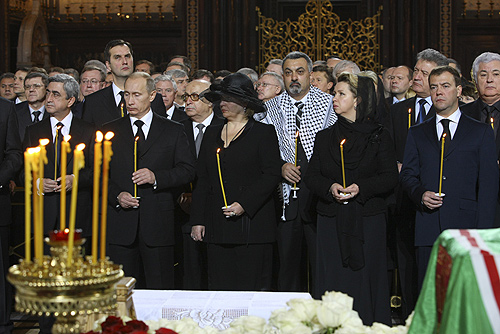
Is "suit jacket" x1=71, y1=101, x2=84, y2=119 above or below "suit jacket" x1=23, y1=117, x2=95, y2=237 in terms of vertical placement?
above

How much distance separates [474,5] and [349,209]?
38.4ft

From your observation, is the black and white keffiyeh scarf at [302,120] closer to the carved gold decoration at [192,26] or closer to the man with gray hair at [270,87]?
the man with gray hair at [270,87]

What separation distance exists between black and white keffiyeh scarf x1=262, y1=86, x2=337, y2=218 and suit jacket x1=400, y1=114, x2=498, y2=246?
0.92 meters

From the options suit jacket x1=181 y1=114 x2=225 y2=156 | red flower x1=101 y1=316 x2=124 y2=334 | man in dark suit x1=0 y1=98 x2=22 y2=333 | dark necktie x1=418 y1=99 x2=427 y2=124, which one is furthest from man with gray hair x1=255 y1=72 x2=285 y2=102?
red flower x1=101 y1=316 x2=124 y2=334

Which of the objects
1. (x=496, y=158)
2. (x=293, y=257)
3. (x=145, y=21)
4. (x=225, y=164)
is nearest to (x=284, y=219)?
(x=293, y=257)

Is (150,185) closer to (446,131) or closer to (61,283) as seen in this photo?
(446,131)

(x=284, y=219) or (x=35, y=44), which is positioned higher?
(x=35, y=44)

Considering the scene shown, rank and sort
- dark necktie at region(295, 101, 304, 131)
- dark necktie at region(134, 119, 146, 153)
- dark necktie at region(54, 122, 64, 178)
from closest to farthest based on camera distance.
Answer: dark necktie at region(134, 119, 146, 153) → dark necktie at region(54, 122, 64, 178) → dark necktie at region(295, 101, 304, 131)

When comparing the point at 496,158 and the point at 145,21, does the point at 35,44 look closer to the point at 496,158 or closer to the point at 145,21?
the point at 145,21

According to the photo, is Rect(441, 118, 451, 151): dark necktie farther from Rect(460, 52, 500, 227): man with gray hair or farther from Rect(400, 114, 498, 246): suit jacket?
Rect(460, 52, 500, 227): man with gray hair

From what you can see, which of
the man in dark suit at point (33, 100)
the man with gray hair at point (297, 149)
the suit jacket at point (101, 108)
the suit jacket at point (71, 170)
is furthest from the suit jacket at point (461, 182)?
the man in dark suit at point (33, 100)

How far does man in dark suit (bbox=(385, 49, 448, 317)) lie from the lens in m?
5.56

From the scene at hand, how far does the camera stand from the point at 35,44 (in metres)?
13.5

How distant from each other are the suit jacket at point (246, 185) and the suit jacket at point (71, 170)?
0.83m
